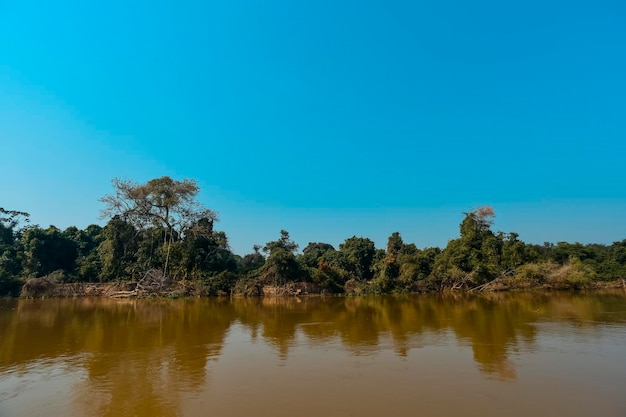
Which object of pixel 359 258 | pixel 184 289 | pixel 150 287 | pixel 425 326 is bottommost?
pixel 425 326

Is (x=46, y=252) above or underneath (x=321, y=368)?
above

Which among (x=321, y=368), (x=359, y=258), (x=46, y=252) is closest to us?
(x=321, y=368)

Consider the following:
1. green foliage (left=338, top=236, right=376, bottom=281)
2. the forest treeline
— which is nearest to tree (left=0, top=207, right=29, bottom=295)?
the forest treeline

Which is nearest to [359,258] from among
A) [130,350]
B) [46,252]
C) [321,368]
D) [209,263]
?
[209,263]

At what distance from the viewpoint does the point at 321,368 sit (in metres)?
8.27

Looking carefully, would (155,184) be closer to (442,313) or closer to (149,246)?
(149,246)

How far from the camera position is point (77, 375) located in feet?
25.7

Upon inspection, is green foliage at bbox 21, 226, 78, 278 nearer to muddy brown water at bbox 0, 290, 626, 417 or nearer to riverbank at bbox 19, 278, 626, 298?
riverbank at bbox 19, 278, 626, 298

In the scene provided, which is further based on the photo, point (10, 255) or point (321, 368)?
point (10, 255)

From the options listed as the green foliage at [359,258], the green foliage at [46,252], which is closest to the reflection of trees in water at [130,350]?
the green foliage at [46,252]

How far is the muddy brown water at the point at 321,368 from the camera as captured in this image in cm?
596

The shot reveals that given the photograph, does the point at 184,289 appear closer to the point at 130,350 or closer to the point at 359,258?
the point at 359,258

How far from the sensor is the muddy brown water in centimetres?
596

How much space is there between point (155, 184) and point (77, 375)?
1027 inches
